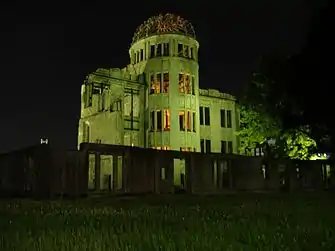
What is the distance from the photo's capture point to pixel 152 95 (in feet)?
125

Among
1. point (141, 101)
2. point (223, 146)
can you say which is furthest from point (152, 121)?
point (223, 146)

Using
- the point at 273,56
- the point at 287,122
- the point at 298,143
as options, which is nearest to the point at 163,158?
the point at 287,122

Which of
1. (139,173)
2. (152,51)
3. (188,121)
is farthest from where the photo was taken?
(152,51)

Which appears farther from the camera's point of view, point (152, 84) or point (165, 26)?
point (152, 84)

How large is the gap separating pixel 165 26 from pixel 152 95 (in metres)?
6.08

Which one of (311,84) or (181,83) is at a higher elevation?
(181,83)

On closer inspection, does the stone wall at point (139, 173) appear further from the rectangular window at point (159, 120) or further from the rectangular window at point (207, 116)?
the rectangular window at point (207, 116)

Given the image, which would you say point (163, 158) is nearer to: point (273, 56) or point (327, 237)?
point (273, 56)

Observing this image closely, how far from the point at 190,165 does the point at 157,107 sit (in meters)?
13.5

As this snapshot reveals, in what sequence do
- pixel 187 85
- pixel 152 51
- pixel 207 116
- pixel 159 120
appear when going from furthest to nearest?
pixel 207 116, pixel 187 85, pixel 152 51, pixel 159 120

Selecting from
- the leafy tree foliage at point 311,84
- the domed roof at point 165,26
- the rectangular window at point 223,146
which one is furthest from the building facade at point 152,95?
the leafy tree foliage at point 311,84

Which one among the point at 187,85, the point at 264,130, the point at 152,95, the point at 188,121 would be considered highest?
the point at 187,85

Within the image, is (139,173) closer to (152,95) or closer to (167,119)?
(167,119)

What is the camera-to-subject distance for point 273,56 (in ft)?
103
